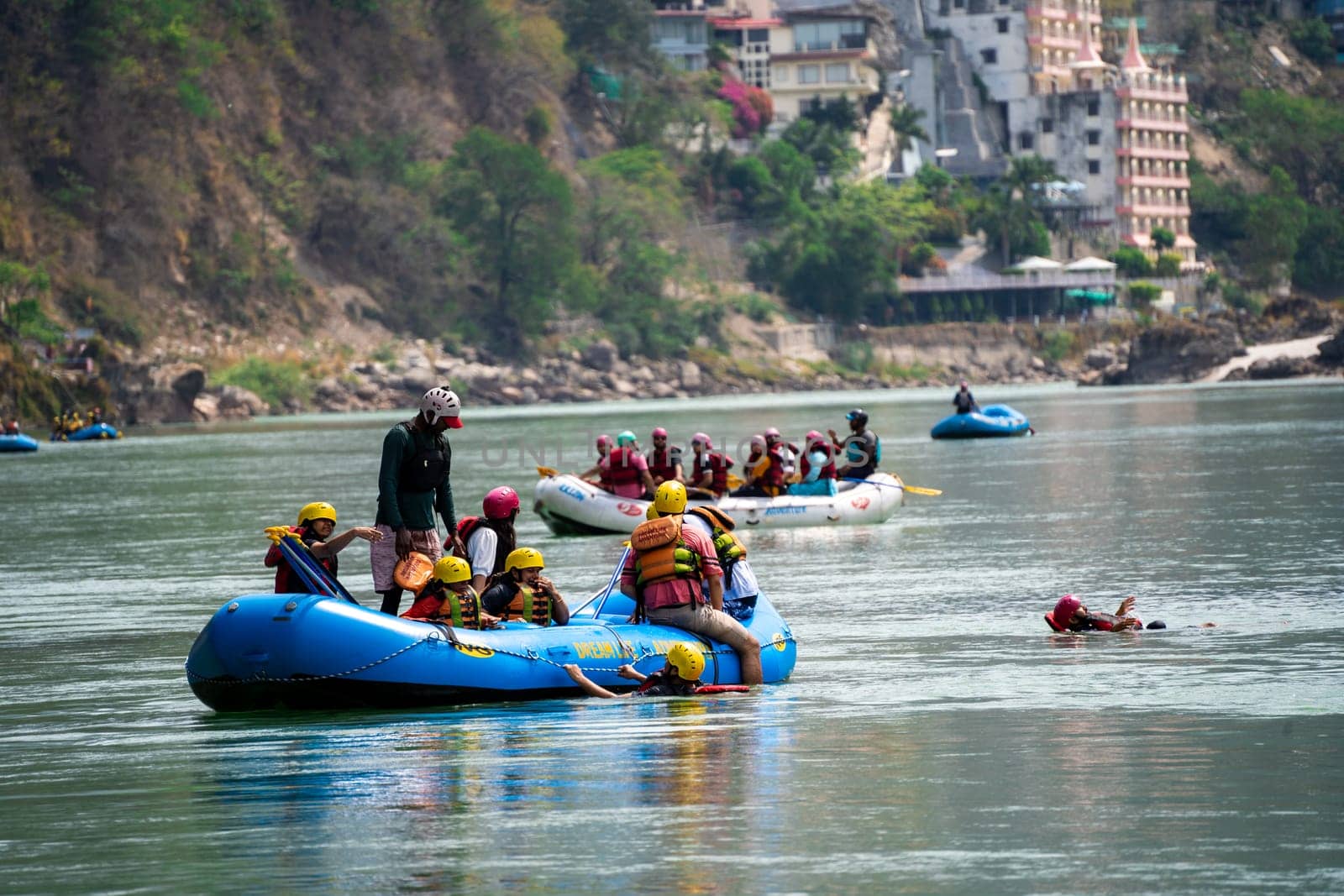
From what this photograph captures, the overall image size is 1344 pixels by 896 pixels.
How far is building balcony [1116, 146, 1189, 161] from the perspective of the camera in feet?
566

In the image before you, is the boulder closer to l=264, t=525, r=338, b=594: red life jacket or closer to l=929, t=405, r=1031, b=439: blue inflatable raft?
l=929, t=405, r=1031, b=439: blue inflatable raft

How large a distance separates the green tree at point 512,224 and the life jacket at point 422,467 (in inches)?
4350

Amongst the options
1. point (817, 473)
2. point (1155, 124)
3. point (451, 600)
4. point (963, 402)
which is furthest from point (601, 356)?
point (451, 600)

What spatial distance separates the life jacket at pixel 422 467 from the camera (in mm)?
18609

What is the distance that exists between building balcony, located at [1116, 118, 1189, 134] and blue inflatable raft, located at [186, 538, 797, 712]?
15905 centimetres

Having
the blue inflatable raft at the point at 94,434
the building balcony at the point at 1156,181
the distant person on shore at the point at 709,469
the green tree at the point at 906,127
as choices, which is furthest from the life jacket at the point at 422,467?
the building balcony at the point at 1156,181

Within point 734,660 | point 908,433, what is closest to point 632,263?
point 908,433

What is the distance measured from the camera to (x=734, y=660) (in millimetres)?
19141

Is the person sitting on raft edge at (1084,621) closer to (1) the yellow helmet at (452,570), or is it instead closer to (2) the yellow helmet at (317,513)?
(1) the yellow helmet at (452,570)

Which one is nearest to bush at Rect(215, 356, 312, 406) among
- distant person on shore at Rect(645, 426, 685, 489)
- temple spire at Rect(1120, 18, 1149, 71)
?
distant person on shore at Rect(645, 426, 685, 489)

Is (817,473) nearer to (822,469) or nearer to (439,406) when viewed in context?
(822,469)

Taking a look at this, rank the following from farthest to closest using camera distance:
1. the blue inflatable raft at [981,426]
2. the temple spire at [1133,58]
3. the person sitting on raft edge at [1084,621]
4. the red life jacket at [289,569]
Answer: the temple spire at [1133,58]
the blue inflatable raft at [981,426]
the person sitting on raft edge at [1084,621]
the red life jacket at [289,569]

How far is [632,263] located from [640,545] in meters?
119

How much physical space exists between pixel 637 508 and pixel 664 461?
1624mm
